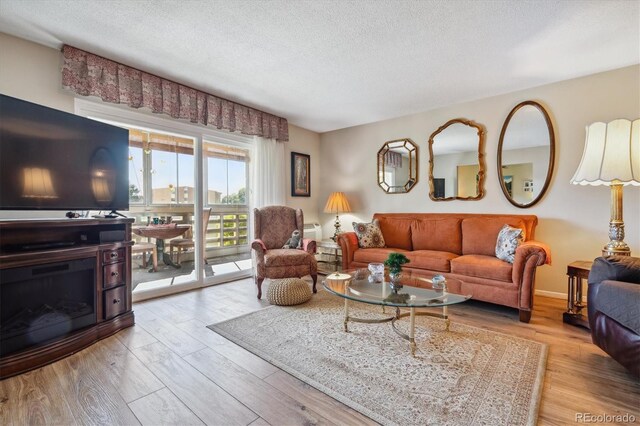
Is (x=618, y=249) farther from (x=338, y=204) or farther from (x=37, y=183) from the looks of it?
(x=37, y=183)

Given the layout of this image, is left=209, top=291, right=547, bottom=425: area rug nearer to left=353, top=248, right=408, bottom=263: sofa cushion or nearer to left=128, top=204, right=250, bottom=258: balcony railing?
left=353, top=248, right=408, bottom=263: sofa cushion

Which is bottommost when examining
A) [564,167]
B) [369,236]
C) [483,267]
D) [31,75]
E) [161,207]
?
[483,267]

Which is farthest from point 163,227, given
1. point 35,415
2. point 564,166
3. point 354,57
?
point 564,166

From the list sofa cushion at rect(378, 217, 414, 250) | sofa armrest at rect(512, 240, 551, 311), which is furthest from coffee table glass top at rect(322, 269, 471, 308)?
sofa cushion at rect(378, 217, 414, 250)

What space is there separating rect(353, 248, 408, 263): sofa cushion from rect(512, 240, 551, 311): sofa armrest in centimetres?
116

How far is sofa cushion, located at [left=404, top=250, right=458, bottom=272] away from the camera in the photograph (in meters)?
3.09

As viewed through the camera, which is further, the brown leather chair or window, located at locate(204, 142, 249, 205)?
window, located at locate(204, 142, 249, 205)

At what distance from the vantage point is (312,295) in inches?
129

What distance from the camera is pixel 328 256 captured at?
16.6ft

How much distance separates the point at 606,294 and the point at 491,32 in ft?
6.64

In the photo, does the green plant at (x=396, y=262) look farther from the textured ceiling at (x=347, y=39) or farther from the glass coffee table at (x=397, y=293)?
the textured ceiling at (x=347, y=39)

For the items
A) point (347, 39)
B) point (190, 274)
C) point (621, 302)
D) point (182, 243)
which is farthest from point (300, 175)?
point (621, 302)

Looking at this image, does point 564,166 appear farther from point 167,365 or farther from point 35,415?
point 35,415

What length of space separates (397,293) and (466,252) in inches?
68.7
